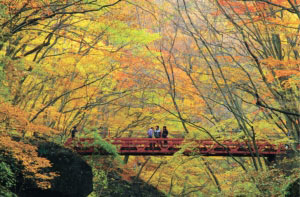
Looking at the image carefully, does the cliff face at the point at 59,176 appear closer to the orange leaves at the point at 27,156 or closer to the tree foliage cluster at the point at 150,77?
the orange leaves at the point at 27,156

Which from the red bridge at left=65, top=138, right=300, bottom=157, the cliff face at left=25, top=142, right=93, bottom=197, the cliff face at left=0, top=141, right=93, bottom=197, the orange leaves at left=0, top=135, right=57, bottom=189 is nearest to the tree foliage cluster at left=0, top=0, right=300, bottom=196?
the orange leaves at left=0, top=135, right=57, bottom=189

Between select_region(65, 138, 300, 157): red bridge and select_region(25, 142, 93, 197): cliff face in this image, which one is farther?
select_region(65, 138, 300, 157): red bridge

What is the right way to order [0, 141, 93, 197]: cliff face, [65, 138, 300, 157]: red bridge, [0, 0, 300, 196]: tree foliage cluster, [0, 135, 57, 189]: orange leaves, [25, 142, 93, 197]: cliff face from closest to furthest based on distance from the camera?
[0, 0, 300, 196]: tree foliage cluster, [0, 135, 57, 189]: orange leaves, [0, 141, 93, 197]: cliff face, [25, 142, 93, 197]: cliff face, [65, 138, 300, 157]: red bridge

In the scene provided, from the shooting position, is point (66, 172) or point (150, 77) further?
point (150, 77)

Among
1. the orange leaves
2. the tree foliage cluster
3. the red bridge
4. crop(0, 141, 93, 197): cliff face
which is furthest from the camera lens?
the red bridge

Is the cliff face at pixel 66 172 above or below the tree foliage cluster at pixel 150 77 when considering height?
below

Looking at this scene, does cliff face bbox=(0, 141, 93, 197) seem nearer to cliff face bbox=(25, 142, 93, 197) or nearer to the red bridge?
cliff face bbox=(25, 142, 93, 197)

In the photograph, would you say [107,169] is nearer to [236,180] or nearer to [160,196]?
[160,196]

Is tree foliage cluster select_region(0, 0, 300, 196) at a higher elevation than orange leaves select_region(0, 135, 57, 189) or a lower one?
higher

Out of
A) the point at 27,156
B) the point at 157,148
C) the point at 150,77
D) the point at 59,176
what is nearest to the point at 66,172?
the point at 59,176

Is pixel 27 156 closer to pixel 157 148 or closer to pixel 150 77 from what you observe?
pixel 157 148

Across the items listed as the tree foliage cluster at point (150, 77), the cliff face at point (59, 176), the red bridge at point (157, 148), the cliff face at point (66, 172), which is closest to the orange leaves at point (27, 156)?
the tree foliage cluster at point (150, 77)

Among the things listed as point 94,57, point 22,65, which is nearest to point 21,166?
point 22,65

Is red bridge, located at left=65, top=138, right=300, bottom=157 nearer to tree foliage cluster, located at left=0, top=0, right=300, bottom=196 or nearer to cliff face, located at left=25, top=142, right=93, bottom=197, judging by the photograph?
tree foliage cluster, located at left=0, top=0, right=300, bottom=196
